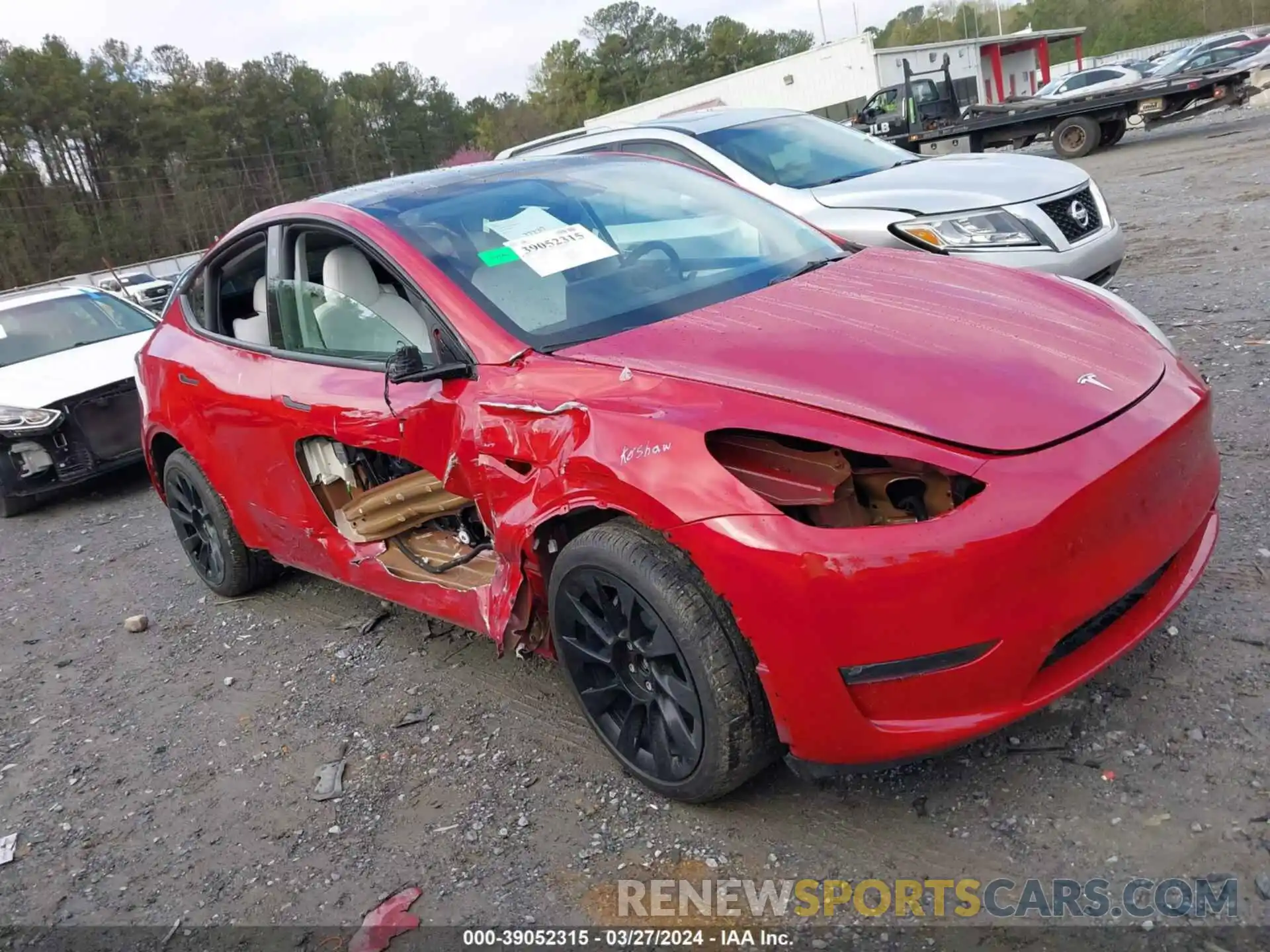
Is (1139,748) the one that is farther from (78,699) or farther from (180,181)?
(180,181)

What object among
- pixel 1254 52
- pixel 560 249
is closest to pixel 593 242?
pixel 560 249

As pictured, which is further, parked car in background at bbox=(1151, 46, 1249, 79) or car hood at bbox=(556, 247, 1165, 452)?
parked car in background at bbox=(1151, 46, 1249, 79)

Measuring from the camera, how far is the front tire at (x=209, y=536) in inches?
174

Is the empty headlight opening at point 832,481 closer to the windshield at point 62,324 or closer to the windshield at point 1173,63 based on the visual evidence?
the windshield at point 62,324

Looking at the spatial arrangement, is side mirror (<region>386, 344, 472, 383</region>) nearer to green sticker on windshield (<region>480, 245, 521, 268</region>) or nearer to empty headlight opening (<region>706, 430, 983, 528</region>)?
green sticker on windshield (<region>480, 245, 521, 268</region>)

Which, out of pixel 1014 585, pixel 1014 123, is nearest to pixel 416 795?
pixel 1014 585

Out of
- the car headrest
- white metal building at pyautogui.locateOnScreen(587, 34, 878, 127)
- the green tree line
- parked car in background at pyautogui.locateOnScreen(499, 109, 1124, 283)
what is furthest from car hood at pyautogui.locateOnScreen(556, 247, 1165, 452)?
the green tree line

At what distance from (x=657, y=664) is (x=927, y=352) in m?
1.00

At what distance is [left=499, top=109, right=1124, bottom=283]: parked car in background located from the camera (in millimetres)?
5375

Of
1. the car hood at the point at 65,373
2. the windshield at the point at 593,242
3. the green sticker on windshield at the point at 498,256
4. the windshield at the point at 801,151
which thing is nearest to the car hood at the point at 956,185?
the windshield at the point at 801,151

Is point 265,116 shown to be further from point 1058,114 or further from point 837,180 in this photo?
point 837,180

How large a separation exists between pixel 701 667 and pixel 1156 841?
3.45ft

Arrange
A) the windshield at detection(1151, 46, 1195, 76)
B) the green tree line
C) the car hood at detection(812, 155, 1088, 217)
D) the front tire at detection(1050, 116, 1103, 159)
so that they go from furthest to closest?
the green tree line
the windshield at detection(1151, 46, 1195, 76)
the front tire at detection(1050, 116, 1103, 159)
the car hood at detection(812, 155, 1088, 217)

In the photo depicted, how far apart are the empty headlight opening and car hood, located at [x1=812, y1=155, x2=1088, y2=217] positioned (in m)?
3.71
